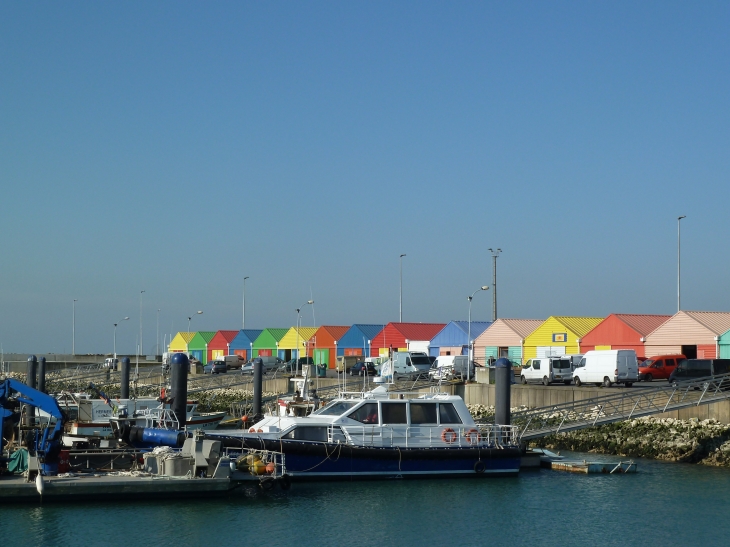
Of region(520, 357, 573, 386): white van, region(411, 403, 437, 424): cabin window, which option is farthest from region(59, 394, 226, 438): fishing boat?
region(520, 357, 573, 386): white van

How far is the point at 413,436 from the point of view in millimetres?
26906

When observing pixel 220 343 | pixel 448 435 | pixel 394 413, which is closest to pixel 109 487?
pixel 394 413

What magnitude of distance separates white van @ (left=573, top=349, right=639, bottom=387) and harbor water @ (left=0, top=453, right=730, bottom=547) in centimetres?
1913

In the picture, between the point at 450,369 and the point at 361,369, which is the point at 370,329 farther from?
the point at 450,369

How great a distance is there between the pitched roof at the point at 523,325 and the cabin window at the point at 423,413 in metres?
42.3

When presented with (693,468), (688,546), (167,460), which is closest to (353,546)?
(167,460)

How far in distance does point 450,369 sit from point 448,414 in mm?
26784

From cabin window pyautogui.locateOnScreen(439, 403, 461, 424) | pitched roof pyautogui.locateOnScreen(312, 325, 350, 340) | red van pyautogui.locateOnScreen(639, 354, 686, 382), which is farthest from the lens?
pitched roof pyautogui.locateOnScreen(312, 325, 350, 340)

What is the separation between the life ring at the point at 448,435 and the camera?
27.1m

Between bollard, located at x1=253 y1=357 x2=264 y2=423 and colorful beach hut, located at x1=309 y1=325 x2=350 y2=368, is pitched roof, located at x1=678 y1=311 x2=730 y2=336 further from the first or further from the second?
colorful beach hut, located at x1=309 y1=325 x2=350 y2=368

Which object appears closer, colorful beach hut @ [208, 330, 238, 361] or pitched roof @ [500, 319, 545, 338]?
pitched roof @ [500, 319, 545, 338]

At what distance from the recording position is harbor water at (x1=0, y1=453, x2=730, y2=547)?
67.5 feet

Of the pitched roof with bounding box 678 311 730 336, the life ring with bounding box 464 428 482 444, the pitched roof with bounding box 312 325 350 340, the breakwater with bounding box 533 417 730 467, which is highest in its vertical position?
the pitched roof with bounding box 678 311 730 336

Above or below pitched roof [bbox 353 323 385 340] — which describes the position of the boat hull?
below
